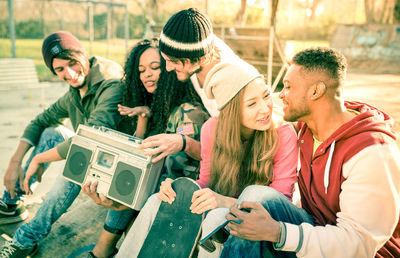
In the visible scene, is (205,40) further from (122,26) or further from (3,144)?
(122,26)

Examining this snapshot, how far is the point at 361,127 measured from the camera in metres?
1.26

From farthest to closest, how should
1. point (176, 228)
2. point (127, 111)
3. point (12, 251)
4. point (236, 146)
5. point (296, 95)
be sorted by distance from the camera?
point (127, 111) → point (12, 251) → point (236, 146) → point (176, 228) → point (296, 95)

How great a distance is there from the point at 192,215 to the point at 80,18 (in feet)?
41.0

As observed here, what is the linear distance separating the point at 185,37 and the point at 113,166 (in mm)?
849

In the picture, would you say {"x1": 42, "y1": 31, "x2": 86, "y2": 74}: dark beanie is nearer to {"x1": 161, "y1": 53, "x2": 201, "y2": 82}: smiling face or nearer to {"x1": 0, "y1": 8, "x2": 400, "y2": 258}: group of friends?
{"x1": 0, "y1": 8, "x2": 400, "y2": 258}: group of friends

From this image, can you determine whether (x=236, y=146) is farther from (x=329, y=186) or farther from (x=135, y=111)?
(x=135, y=111)

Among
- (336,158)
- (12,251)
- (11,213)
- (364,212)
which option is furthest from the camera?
(11,213)

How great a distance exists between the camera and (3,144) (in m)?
3.93

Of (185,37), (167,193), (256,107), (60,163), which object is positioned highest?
(185,37)

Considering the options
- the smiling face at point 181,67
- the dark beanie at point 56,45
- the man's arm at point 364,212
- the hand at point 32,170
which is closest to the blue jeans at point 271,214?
the man's arm at point 364,212

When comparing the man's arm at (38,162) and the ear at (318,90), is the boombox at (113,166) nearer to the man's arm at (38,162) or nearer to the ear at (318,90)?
the man's arm at (38,162)

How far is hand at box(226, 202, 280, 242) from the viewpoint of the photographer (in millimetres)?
1247

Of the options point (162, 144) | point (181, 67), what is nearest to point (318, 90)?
point (162, 144)

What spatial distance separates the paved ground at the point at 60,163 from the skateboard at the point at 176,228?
812mm
